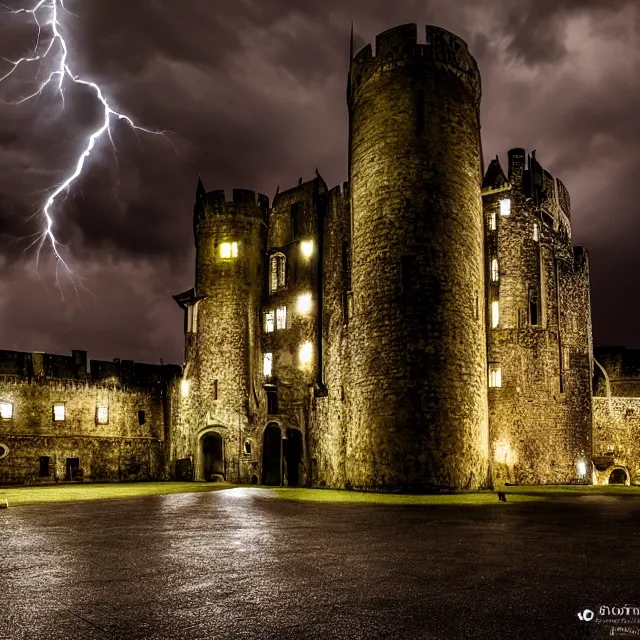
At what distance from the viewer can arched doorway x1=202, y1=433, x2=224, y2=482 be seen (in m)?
33.8

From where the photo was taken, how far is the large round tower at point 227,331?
31.9 metres

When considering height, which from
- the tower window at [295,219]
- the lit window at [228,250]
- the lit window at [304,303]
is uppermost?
the tower window at [295,219]

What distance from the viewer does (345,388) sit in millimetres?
26094

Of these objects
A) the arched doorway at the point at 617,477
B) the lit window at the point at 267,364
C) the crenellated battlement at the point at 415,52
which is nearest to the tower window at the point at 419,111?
the crenellated battlement at the point at 415,52

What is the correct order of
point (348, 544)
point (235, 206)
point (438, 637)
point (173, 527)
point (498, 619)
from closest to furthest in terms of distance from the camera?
1. point (438, 637)
2. point (498, 619)
3. point (348, 544)
4. point (173, 527)
5. point (235, 206)

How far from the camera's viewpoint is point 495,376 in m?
29.1

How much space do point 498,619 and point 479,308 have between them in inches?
795

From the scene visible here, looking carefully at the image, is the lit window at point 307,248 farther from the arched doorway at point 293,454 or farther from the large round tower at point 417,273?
the arched doorway at point 293,454

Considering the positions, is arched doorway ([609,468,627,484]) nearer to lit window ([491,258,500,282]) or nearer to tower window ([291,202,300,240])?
lit window ([491,258,500,282])

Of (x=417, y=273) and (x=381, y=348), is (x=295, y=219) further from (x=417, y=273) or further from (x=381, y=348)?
(x=381, y=348)

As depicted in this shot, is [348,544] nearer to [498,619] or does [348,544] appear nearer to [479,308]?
[498,619]

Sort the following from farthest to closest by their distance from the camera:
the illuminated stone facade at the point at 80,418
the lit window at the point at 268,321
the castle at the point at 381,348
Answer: the illuminated stone facade at the point at 80,418, the lit window at the point at 268,321, the castle at the point at 381,348

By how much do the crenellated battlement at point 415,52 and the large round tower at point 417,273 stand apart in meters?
0.05

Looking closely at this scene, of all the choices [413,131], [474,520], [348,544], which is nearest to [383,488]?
[474,520]
